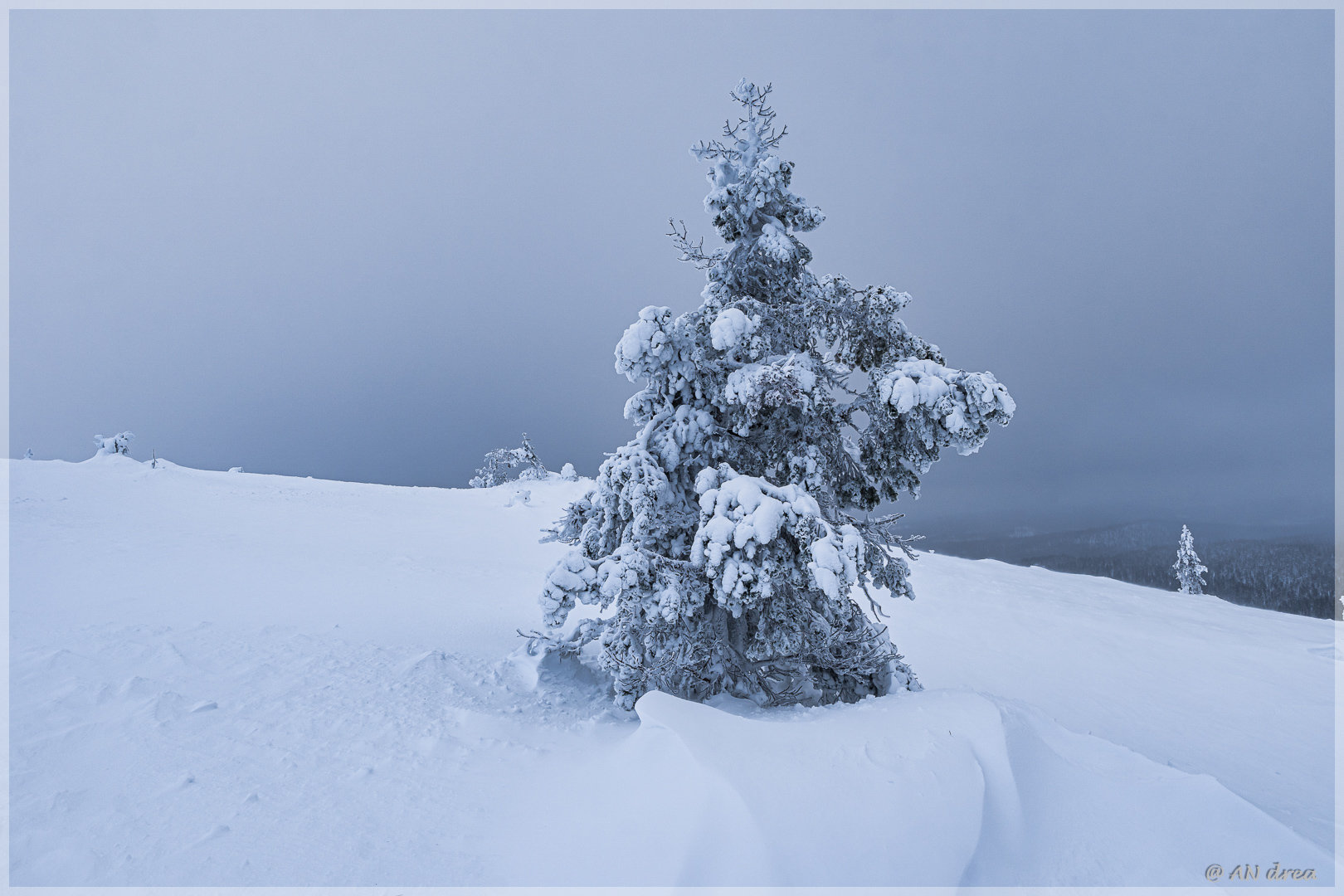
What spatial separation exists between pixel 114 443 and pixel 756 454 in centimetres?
3714

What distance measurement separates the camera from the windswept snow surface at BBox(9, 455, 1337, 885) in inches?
181

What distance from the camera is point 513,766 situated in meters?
6.29

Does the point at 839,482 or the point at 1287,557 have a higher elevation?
the point at 839,482

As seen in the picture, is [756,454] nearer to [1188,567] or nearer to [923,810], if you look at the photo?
[923,810]

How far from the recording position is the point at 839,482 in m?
8.42

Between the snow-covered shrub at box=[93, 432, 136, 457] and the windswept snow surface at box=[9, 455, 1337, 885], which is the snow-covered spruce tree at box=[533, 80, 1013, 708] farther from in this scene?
the snow-covered shrub at box=[93, 432, 136, 457]

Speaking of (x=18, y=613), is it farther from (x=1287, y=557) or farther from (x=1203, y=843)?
(x=1287, y=557)

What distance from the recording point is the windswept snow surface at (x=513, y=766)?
461 centimetres

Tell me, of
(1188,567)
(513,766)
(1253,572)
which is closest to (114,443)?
(513,766)

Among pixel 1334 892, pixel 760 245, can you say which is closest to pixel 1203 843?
pixel 1334 892

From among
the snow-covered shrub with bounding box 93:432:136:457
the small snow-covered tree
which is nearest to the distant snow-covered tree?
the small snow-covered tree

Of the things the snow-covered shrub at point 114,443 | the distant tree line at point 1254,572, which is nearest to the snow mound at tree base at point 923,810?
the snow-covered shrub at point 114,443

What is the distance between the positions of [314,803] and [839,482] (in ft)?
23.7

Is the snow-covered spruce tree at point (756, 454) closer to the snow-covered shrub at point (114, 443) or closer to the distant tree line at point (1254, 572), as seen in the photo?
the snow-covered shrub at point (114, 443)
